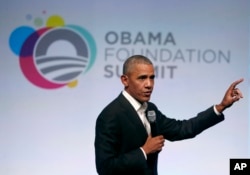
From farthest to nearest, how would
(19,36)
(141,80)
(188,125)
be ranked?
(19,36) → (188,125) → (141,80)

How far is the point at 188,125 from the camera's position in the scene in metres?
2.28

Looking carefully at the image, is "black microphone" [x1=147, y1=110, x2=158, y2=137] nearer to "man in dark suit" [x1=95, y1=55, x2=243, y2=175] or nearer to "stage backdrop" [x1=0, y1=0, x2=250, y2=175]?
"man in dark suit" [x1=95, y1=55, x2=243, y2=175]

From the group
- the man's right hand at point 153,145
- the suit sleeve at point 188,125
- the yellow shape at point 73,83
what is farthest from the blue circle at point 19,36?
the man's right hand at point 153,145

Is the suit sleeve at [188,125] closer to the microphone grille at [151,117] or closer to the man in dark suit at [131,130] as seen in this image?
the man in dark suit at [131,130]

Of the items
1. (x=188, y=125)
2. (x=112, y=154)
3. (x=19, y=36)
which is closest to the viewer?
(x=112, y=154)

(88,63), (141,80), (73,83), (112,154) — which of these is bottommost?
(112,154)

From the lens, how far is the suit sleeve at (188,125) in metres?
2.24

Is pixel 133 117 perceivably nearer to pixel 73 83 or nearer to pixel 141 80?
pixel 141 80

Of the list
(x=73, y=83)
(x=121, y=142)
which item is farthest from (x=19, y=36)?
(x=121, y=142)

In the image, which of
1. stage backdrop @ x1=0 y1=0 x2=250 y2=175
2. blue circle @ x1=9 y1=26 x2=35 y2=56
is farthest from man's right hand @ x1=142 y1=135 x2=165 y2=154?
blue circle @ x1=9 y1=26 x2=35 y2=56

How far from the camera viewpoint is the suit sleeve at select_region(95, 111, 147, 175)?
1.81m

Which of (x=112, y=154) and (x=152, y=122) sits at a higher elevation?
(x=152, y=122)

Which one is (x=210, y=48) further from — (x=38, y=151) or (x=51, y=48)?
(x=38, y=151)

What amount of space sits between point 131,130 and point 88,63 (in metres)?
1.58
